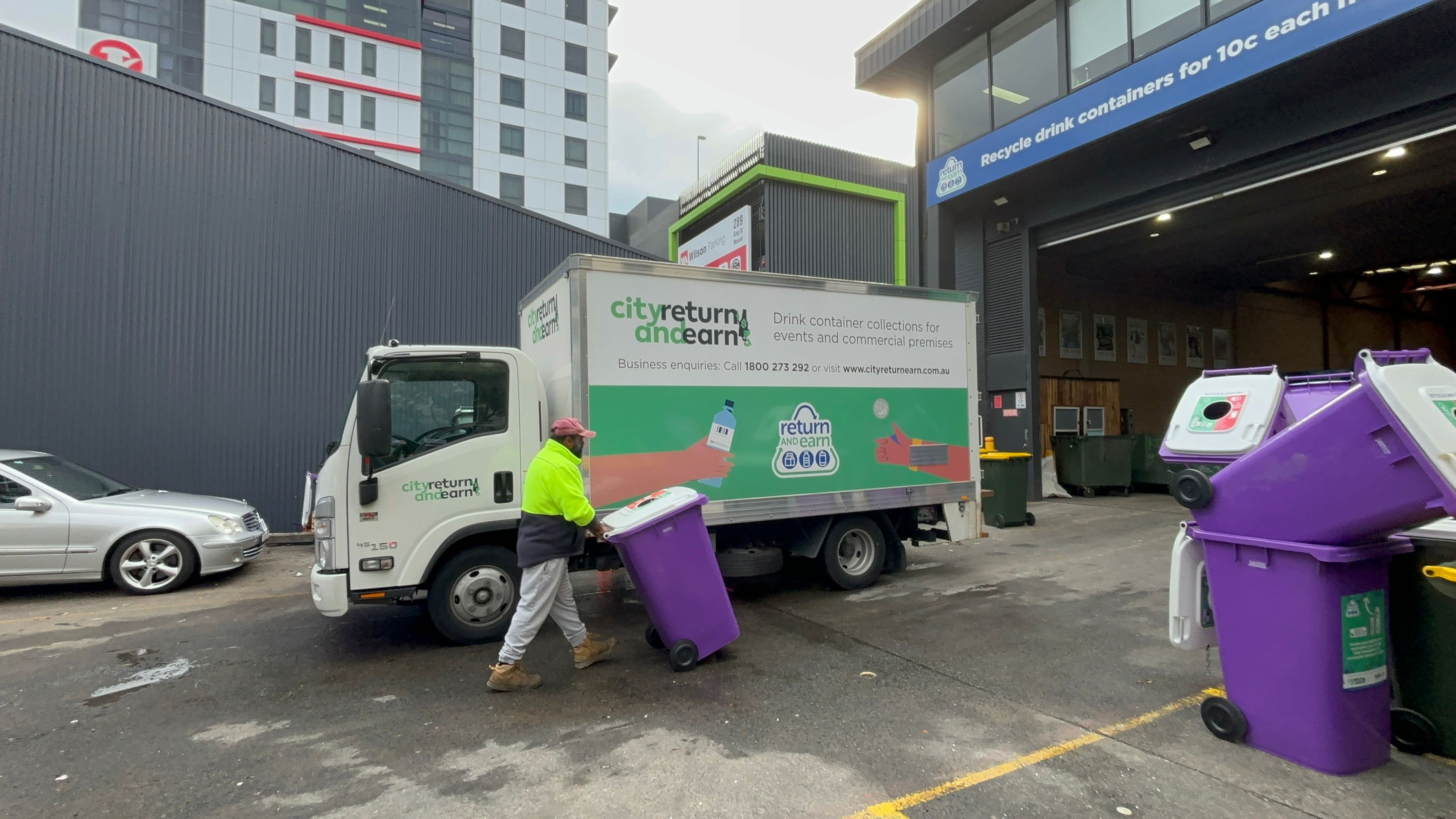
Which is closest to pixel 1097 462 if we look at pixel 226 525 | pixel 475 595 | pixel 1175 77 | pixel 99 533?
pixel 1175 77

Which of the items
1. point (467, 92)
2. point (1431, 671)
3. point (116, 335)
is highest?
point (467, 92)

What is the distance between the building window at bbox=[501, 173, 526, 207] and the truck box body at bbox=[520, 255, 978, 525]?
34525 millimetres

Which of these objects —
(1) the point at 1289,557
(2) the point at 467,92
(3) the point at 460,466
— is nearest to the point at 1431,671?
(1) the point at 1289,557

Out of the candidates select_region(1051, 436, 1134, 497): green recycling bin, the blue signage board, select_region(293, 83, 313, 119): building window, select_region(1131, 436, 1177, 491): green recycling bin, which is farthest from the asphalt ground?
select_region(293, 83, 313, 119): building window

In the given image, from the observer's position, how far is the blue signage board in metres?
8.68

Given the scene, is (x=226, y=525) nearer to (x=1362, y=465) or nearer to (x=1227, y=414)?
(x=1227, y=414)

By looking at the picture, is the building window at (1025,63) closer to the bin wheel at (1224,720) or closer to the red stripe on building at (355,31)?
the bin wheel at (1224,720)

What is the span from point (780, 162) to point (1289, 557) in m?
13.5

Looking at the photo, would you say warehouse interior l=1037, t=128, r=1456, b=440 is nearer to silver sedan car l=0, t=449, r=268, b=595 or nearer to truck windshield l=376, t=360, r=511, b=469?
truck windshield l=376, t=360, r=511, b=469

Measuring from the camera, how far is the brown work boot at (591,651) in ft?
15.8

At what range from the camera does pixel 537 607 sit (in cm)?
447

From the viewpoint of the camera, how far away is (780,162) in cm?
1533

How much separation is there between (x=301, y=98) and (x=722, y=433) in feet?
131

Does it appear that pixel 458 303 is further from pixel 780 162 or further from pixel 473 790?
pixel 473 790
